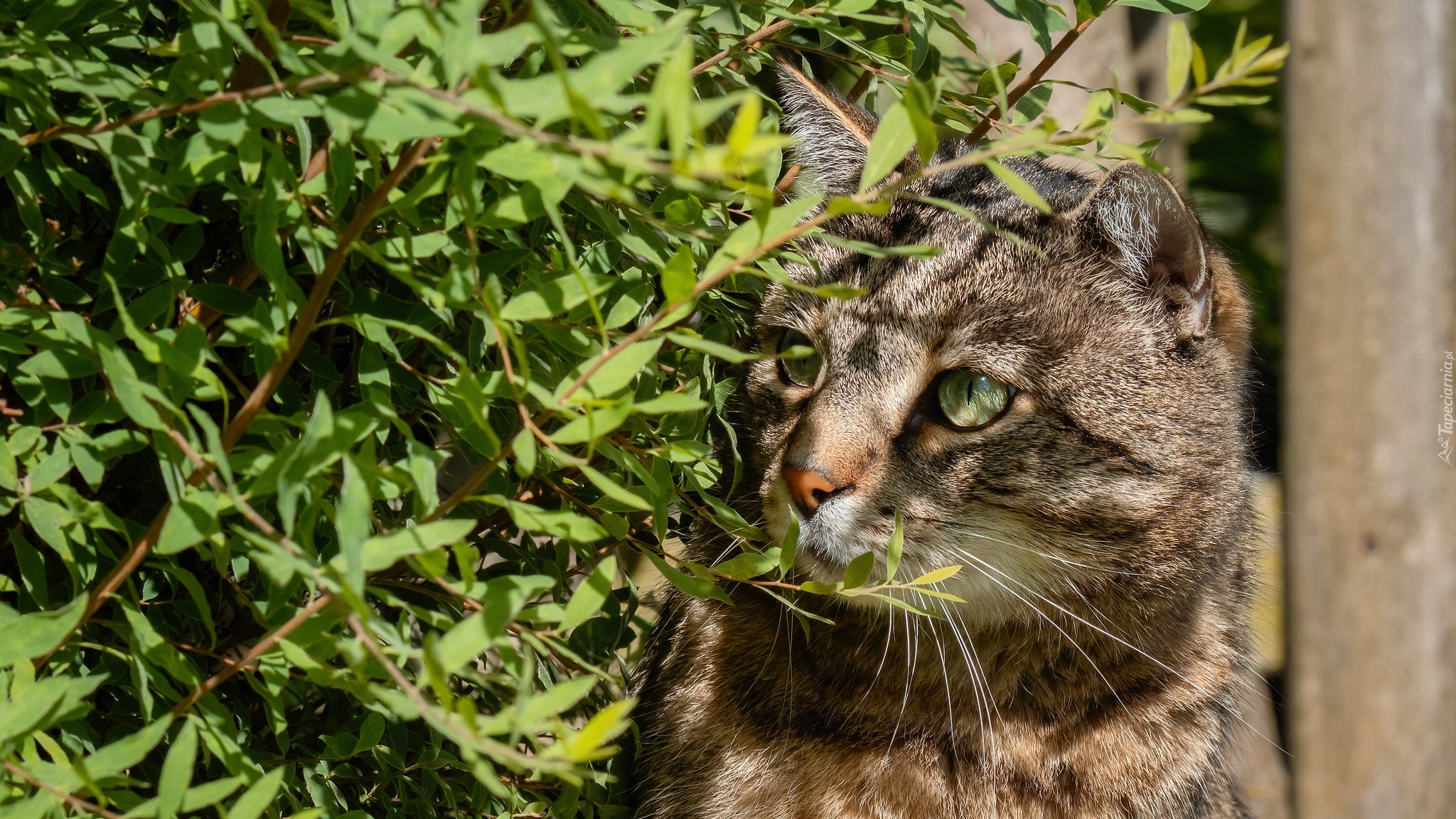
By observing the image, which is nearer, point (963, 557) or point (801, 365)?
point (963, 557)

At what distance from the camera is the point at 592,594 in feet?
2.93

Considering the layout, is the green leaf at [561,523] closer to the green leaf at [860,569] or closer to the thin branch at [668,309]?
the thin branch at [668,309]

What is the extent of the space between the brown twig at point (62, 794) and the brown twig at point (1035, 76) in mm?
1178

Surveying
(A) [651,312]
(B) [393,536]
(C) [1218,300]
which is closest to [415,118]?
(B) [393,536]

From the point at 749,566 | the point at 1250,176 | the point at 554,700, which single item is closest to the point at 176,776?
the point at 554,700

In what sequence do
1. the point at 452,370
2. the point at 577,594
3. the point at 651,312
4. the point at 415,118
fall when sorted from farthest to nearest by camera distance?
the point at 651,312
the point at 452,370
the point at 577,594
the point at 415,118

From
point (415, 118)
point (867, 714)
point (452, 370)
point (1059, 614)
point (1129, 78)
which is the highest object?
point (1129, 78)

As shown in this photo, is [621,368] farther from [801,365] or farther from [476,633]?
[801,365]

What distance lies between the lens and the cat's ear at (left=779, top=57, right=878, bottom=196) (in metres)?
1.81

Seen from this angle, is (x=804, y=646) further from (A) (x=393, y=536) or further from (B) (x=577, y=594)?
(A) (x=393, y=536)

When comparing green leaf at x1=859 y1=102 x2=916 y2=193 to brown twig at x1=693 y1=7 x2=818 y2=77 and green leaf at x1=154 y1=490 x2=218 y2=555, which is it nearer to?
brown twig at x1=693 y1=7 x2=818 y2=77

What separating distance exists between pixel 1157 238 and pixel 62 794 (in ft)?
4.88

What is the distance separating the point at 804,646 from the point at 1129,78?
2.48 metres

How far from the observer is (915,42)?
145 cm
